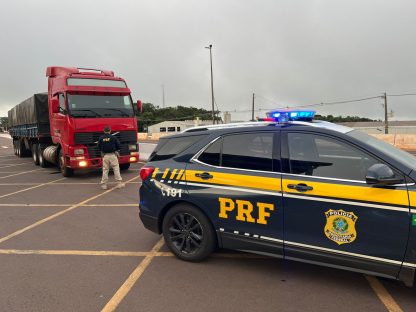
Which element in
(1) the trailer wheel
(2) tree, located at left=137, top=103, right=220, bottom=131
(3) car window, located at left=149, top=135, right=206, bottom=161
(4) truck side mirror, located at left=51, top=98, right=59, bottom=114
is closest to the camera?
(3) car window, located at left=149, top=135, right=206, bottom=161

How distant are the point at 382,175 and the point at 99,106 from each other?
31.5 ft

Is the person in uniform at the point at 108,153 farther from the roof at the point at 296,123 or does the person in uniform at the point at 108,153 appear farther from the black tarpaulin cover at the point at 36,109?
the black tarpaulin cover at the point at 36,109

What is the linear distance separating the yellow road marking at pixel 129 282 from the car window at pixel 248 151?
1552 mm

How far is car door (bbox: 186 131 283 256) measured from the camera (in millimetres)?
3666

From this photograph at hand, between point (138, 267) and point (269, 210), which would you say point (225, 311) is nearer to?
point (269, 210)

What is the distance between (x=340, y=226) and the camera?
10.8 ft

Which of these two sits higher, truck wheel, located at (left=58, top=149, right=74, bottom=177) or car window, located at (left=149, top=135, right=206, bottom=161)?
car window, located at (left=149, top=135, right=206, bottom=161)

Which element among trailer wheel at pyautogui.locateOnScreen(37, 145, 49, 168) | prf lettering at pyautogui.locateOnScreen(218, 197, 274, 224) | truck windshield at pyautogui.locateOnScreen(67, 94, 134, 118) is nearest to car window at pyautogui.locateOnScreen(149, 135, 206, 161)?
prf lettering at pyautogui.locateOnScreen(218, 197, 274, 224)

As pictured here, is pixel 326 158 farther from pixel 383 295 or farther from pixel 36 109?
pixel 36 109

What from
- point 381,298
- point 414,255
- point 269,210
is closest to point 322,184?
point 269,210

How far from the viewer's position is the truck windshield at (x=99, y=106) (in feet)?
35.3

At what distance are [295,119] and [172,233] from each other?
6.71 ft

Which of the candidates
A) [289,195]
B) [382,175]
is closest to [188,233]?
[289,195]

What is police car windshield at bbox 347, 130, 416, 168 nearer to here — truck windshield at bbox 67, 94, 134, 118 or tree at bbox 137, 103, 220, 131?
truck windshield at bbox 67, 94, 134, 118
